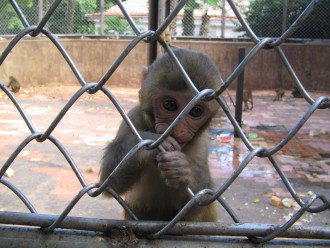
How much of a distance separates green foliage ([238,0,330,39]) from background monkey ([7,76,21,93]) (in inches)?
322

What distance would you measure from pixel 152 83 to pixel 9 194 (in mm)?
2832

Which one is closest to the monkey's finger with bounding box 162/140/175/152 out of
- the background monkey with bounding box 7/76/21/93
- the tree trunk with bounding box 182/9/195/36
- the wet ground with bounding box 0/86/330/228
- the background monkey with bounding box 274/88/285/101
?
the wet ground with bounding box 0/86/330/228

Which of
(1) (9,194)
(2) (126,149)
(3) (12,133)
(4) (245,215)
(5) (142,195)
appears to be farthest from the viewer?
(3) (12,133)

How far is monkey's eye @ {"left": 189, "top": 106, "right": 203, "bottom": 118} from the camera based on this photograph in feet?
7.25

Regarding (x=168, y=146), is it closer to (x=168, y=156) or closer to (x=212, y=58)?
(x=168, y=156)

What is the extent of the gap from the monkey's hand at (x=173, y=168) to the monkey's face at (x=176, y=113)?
37cm

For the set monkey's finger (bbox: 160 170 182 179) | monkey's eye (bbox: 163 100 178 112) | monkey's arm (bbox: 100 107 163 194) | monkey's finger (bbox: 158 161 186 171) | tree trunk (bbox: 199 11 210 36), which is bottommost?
tree trunk (bbox: 199 11 210 36)

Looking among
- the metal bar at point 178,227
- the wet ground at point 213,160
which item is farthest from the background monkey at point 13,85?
the metal bar at point 178,227

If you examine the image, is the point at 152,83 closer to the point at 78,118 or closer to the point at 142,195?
the point at 142,195

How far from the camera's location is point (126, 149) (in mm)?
2158

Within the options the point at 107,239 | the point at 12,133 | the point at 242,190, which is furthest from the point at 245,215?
the point at 12,133

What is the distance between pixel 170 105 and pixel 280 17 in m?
13.0

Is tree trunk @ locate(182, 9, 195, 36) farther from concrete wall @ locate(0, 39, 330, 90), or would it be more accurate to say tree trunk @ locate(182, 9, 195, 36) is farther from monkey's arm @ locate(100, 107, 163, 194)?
monkey's arm @ locate(100, 107, 163, 194)

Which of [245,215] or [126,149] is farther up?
[126,149]
